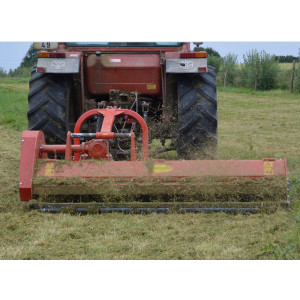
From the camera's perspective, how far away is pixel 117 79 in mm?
5645

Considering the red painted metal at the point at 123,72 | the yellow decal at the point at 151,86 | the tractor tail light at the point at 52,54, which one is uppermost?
the tractor tail light at the point at 52,54

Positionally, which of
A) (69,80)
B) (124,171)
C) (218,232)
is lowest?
(218,232)

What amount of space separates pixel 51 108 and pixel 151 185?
180 cm

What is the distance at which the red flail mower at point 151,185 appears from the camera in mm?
4223

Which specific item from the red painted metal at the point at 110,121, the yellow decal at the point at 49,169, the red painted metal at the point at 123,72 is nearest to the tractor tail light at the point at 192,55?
the red painted metal at the point at 123,72

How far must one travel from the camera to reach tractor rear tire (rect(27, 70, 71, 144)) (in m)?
5.52

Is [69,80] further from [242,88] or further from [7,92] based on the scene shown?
[242,88]

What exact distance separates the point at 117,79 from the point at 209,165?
180 cm

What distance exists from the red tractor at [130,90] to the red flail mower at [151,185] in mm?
939

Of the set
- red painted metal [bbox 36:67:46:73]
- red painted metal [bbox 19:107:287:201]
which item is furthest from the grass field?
red painted metal [bbox 36:67:46:73]

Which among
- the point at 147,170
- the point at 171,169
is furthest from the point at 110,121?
the point at 171,169

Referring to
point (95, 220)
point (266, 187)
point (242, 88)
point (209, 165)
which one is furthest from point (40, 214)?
point (242, 88)

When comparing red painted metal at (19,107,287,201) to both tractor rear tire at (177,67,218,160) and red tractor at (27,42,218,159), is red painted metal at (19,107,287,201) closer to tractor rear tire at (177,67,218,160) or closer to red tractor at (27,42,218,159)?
red tractor at (27,42,218,159)

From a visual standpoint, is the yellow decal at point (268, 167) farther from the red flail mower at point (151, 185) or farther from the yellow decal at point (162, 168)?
the yellow decal at point (162, 168)
